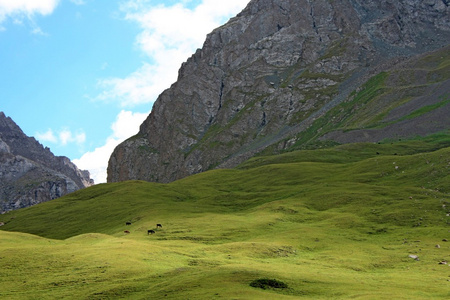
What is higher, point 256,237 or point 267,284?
point 256,237

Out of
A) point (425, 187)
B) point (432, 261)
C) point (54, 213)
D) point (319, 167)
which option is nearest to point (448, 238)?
point (432, 261)

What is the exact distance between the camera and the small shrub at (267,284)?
41438 mm

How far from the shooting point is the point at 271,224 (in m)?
96.1

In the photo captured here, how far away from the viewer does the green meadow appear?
42.6 meters

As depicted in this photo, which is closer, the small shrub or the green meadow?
the small shrub

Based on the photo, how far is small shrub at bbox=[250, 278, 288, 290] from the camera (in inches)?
1631

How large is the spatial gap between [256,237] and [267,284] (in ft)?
138

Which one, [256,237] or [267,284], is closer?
[267,284]

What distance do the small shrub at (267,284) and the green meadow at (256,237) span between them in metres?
0.10

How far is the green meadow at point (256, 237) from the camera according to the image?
42.6 metres

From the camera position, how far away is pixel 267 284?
137 ft

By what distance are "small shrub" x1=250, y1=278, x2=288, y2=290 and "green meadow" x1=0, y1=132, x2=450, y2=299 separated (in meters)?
0.10

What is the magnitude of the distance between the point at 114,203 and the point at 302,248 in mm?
93113

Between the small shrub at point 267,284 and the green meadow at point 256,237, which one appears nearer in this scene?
the small shrub at point 267,284
